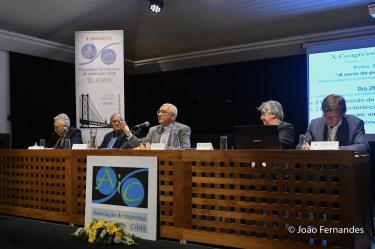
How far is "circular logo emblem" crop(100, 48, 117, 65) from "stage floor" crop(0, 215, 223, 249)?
229cm

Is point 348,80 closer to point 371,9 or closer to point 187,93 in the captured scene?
point 371,9

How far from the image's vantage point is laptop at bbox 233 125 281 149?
2283mm

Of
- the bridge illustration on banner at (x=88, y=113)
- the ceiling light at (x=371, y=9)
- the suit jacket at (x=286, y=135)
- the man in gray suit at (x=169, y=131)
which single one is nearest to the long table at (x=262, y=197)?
the suit jacket at (x=286, y=135)

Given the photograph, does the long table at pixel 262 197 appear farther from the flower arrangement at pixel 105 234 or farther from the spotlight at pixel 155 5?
the spotlight at pixel 155 5

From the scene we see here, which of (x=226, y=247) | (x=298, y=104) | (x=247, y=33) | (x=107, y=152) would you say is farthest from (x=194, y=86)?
(x=226, y=247)

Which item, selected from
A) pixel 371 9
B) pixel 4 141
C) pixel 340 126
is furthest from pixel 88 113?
pixel 371 9

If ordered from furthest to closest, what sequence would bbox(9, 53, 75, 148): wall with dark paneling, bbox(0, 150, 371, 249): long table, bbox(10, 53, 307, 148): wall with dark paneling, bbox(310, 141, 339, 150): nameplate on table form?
bbox(10, 53, 307, 148): wall with dark paneling → bbox(9, 53, 75, 148): wall with dark paneling → bbox(310, 141, 339, 150): nameplate on table → bbox(0, 150, 371, 249): long table

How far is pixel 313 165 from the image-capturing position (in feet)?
6.07

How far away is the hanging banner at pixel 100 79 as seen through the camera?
465cm

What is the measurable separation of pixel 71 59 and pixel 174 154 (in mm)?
4145

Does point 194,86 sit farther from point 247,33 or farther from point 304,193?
point 304,193

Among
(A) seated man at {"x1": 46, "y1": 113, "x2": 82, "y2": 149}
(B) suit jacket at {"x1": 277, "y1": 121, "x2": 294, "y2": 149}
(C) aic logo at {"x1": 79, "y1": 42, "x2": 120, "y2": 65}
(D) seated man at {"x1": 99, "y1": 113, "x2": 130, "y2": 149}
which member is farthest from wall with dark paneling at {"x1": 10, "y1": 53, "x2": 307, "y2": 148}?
(B) suit jacket at {"x1": 277, "y1": 121, "x2": 294, "y2": 149}

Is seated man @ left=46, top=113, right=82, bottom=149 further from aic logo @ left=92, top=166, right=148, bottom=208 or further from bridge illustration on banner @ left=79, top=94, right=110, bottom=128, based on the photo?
aic logo @ left=92, top=166, right=148, bottom=208

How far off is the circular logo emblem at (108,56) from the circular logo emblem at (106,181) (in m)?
2.45
